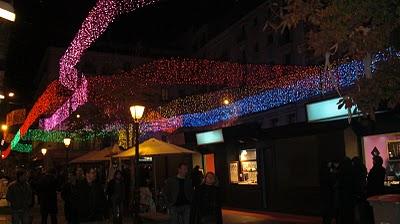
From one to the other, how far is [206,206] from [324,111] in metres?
6.40

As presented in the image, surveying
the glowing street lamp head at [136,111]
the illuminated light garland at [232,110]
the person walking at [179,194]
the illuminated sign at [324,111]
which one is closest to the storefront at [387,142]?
the illuminated sign at [324,111]

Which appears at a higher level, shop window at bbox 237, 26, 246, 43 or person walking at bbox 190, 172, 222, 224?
shop window at bbox 237, 26, 246, 43

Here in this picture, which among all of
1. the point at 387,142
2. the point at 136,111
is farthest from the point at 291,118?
the point at 387,142

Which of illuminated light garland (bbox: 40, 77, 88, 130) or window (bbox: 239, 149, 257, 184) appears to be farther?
illuminated light garland (bbox: 40, 77, 88, 130)

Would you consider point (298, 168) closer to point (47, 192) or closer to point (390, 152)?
point (390, 152)

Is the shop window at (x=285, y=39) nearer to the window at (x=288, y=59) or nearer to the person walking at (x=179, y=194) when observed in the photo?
the window at (x=288, y=59)

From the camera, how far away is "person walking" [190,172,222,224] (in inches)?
369

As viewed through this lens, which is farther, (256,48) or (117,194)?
(256,48)

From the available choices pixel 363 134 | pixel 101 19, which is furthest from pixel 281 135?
pixel 101 19

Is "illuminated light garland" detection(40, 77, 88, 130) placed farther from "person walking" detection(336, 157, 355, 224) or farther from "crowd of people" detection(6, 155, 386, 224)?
"person walking" detection(336, 157, 355, 224)

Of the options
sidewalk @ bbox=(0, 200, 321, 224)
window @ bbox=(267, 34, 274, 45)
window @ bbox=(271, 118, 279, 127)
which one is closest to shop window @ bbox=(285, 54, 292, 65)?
window @ bbox=(267, 34, 274, 45)

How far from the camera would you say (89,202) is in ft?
32.6

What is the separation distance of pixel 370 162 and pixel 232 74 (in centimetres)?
2224

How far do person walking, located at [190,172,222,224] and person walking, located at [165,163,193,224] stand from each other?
112cm
